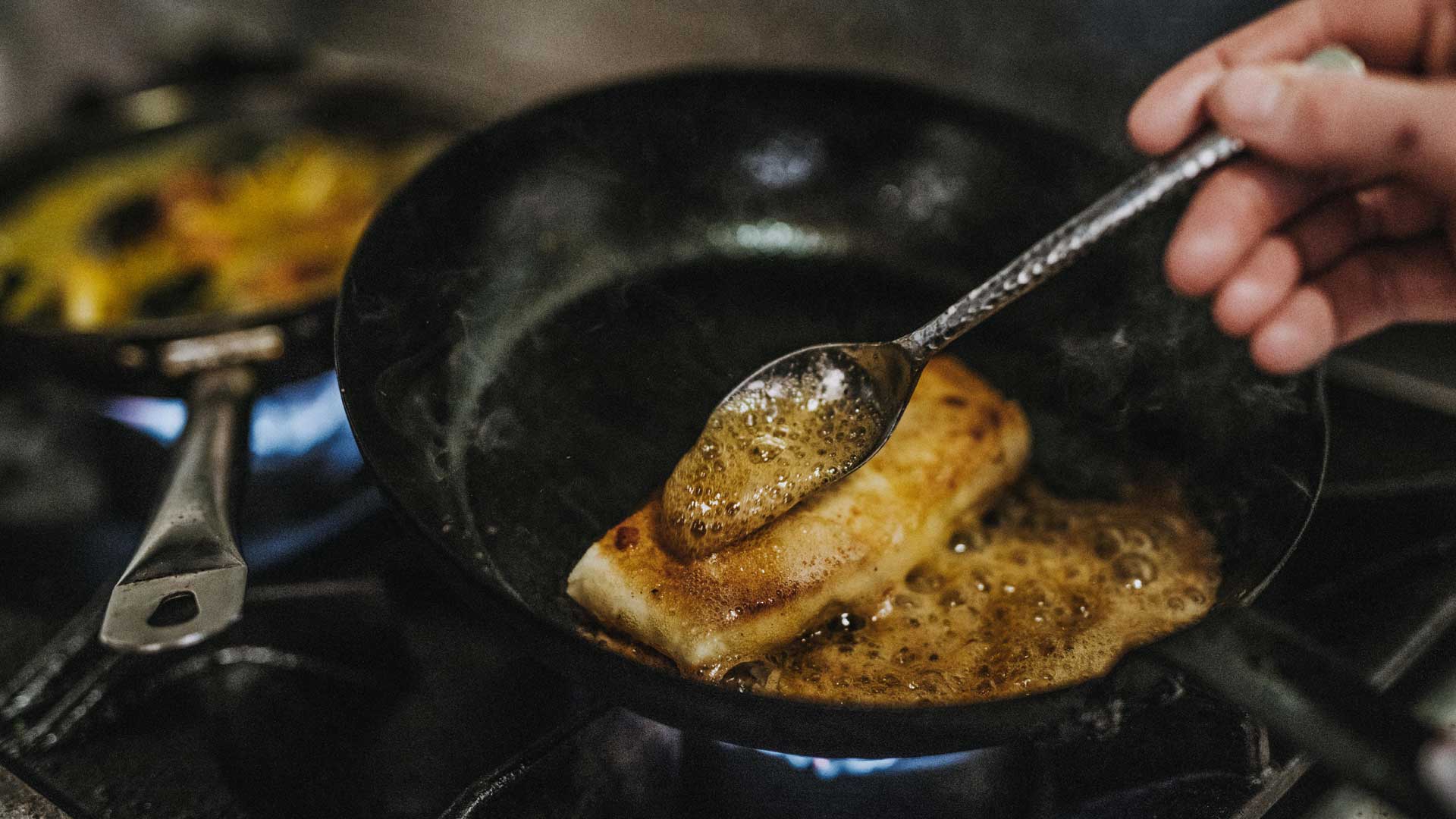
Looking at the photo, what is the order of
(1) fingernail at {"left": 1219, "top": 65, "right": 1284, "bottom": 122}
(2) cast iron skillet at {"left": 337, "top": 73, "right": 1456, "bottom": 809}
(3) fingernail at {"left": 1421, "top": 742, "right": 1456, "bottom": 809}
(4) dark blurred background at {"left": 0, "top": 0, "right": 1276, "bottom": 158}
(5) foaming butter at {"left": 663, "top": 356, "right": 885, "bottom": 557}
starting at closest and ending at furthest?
(3) fingernail at {"left": 1421, "top": 742, "right": 1456, "bottom": 809}
(2) cast iron skillet at {"left": 337, "top": 73, "right": 1456, "bottom": 809}
(1) fingernail at {"left": 1219, "top": 65, "right": 1284, "bottom": 122}
(5) foaming butter at {"left": 663, "top": 356, "right": 885, "bottom": 557}
(4) dark blurred background at {"left": 0, "top": 0, "right": 1276, "bottom": 158}

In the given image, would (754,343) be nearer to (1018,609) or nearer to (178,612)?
(1018,609)

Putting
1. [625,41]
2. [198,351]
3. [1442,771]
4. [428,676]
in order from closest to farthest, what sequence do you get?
1. [1442,771]
2. [428,676]
3. [198,351]
4. [625,41]

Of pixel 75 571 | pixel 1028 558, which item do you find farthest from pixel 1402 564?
pixel 75 571

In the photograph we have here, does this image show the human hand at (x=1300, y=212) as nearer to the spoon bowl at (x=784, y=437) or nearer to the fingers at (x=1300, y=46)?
the fingers at (x=1300, y=46)

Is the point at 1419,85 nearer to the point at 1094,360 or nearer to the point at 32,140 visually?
the point at 1094,360

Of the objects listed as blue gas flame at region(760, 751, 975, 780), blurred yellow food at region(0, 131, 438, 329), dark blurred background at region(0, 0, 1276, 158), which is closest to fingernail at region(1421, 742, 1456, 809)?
blue gas flame at region(760, 751, 975, 780)

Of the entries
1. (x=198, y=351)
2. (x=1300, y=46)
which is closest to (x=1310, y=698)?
(x=1300, y=46)

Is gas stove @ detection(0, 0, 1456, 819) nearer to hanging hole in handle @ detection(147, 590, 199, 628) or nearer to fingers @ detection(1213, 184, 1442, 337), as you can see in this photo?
hanging hole in handle @ detection(147, 590, 199, 628)
